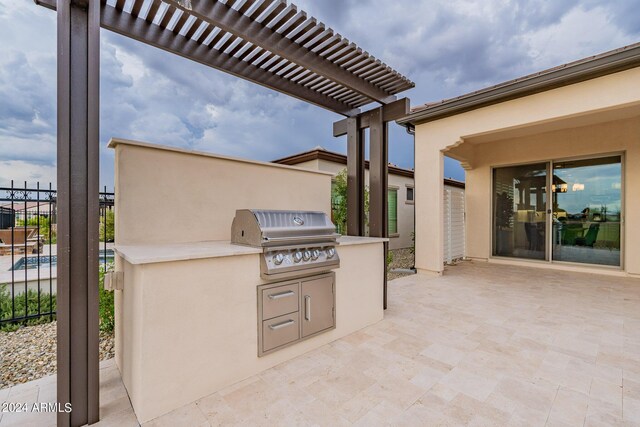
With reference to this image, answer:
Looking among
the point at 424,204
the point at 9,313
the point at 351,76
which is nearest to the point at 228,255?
the point at 351,76

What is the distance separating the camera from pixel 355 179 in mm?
3943

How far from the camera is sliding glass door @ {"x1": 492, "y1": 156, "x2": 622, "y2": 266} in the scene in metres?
5.88

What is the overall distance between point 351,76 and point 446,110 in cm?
333

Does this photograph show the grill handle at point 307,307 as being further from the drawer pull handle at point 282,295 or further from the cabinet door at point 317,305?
the drawer pull handle at point 282,295

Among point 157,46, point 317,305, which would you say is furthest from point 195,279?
point 157,46

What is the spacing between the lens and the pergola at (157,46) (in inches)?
65.3

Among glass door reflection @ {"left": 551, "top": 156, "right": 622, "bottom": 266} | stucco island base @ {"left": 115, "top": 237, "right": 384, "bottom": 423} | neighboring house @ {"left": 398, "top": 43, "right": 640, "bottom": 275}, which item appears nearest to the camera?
stucco island base @ {"left": 115, "top": 237, "right": 384, "bottom": 423}

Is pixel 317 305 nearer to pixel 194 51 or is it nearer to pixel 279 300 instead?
pixel 279 300

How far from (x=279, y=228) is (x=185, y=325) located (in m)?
0.96

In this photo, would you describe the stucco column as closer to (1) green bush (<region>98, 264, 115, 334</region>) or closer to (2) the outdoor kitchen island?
(2) the outdoor kitchen island

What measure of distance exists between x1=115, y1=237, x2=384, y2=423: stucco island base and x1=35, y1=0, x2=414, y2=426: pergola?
0.87ft

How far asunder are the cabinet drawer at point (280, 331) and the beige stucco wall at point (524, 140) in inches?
167

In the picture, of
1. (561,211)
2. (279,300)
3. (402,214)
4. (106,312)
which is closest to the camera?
(279,300)

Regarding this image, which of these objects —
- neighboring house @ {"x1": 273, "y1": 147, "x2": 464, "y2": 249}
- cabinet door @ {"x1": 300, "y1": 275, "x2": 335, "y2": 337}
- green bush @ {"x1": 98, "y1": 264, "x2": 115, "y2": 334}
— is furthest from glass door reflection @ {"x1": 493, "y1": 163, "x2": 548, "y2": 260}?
green bush @ {"x1": 98, "y1": 264, "x2": 115, "y2": 334}
